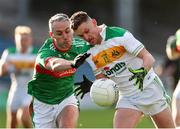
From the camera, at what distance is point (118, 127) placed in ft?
33.6

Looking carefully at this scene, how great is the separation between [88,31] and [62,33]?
17.5 inches

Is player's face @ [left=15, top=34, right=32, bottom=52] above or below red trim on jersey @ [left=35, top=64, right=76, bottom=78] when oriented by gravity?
below

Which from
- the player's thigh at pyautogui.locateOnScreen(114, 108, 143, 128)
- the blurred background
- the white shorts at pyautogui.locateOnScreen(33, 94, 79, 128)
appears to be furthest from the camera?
the blurred background

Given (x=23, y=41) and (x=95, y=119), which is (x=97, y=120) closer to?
(x=95, y=119)

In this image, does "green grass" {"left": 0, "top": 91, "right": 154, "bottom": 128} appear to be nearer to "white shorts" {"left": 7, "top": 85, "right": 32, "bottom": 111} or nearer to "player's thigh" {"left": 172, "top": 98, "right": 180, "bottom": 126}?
"white shorts" {"left": 7, "top": 85, "right": 32, "bottom": 111}

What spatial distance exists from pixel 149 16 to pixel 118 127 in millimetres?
26392

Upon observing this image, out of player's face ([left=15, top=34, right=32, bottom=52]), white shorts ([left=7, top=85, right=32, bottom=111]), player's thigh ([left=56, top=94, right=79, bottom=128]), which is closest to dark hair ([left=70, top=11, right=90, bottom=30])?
player's thigh ([left=56, top=94, right=79, bottom=128])

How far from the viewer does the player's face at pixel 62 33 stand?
10.2 metres

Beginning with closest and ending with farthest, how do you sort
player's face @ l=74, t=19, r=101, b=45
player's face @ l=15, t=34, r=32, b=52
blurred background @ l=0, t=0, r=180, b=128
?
1. player's face @ l=74, t=19, r=101, b=45
2. player's face @ l=15, t=34, r=32, b=52
3. blurred background @ l=0, t=0, r=180, b=128

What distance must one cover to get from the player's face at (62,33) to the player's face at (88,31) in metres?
0.26

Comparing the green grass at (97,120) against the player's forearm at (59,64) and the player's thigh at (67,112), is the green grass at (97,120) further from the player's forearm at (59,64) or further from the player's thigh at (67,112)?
the player's forearm at (59,64)

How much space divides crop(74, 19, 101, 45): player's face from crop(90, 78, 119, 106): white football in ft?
1.71

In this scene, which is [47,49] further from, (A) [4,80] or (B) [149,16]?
(B) [149,16]

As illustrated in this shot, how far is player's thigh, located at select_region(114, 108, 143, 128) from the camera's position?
10219mm
